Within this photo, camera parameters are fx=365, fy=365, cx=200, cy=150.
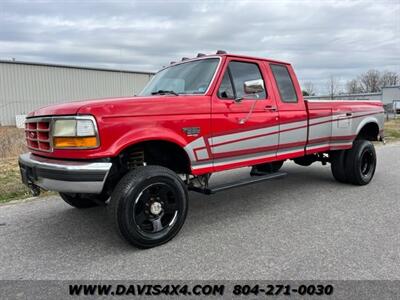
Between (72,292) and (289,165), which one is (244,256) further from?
(289,165)

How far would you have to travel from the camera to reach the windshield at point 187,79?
462cm

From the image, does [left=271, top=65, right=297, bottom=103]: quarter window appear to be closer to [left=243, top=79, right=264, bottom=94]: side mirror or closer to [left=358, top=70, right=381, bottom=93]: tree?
[left=243, top=79, right=264, bottom=94]: side mirror

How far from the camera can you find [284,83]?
5648mm

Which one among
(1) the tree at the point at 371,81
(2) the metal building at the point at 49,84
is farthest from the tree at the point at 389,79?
(2) the metal building at the point at 49,84

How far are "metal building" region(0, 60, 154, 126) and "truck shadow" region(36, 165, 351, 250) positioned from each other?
29.6 metres

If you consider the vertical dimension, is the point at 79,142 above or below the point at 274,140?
above

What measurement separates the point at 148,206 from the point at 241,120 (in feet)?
5.49

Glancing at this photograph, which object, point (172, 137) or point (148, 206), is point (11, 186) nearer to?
point (148, 206)

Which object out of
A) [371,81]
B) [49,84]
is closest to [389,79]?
[371,81]

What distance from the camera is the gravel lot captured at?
3.38 meters

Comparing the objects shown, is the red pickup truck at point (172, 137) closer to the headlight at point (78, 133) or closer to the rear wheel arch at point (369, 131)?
the headlight at point (78, 133)

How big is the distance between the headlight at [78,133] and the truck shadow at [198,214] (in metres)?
1.17

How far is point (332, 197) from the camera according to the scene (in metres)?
5.86

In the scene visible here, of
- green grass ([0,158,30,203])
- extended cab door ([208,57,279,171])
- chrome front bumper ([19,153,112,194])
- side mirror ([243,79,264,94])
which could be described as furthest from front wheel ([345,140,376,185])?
green grass ([0,158,30,203])
